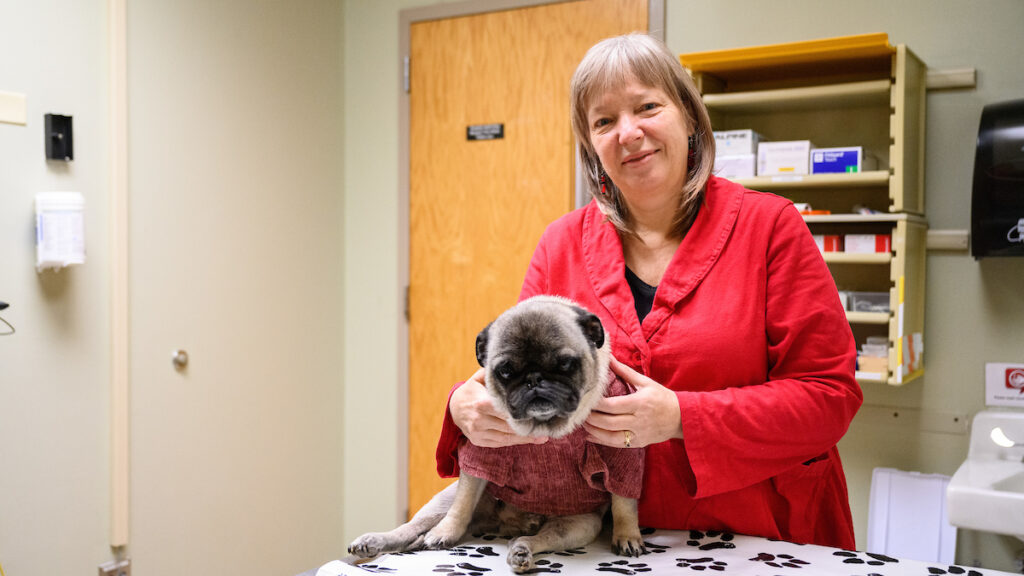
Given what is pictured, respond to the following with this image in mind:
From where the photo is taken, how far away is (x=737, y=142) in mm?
2645

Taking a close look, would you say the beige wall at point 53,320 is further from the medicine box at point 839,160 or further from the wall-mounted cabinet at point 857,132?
the medicine box at point 839,160

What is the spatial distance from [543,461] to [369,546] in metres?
0.32

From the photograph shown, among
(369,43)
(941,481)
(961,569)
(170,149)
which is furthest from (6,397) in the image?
(941,481)

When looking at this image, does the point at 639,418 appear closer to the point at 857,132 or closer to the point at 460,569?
the point at 460,569

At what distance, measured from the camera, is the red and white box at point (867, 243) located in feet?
8.05

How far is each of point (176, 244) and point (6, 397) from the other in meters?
0.78

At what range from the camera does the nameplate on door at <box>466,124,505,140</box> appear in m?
3.42

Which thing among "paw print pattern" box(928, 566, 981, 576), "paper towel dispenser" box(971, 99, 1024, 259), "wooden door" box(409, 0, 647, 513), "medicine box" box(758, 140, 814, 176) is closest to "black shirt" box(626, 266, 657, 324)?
"paw print pattern" box(928, 566, 981, 576)

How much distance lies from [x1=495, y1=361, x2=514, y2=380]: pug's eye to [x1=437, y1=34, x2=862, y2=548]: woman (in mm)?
64

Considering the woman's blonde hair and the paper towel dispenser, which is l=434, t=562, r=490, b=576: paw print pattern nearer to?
the woman's blonde hair

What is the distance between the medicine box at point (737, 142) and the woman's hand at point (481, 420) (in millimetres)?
1647

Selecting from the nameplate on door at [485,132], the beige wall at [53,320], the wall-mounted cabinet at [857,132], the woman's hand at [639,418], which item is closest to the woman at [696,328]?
the woman's hand at [639,418]

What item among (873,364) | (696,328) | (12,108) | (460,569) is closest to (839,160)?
(873,364)

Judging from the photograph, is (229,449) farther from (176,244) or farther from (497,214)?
(497,214)
